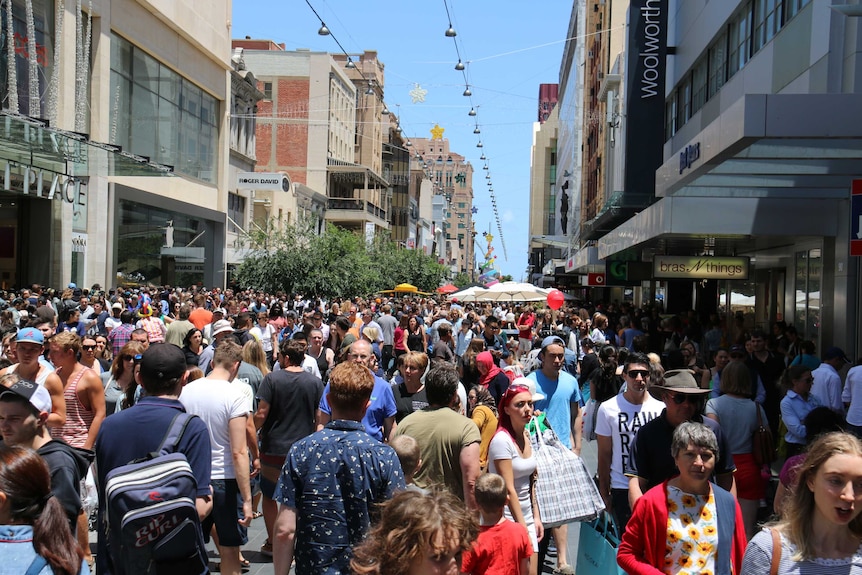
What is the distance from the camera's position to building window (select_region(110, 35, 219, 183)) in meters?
32.4

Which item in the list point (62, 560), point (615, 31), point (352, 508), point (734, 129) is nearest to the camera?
point (62, 560)

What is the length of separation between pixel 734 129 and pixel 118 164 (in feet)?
70.9

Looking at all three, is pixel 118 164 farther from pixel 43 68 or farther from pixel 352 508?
pixel 352 508

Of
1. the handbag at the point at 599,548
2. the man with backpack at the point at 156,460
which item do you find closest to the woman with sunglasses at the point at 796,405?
the handbag at the point at 599,548

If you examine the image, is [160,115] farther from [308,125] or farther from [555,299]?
[308,125]

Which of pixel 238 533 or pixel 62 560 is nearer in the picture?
pixel 62 560

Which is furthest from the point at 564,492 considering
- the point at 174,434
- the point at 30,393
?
the point at 30,393

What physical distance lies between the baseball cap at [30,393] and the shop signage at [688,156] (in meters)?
8.85

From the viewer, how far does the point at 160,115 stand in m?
35.8

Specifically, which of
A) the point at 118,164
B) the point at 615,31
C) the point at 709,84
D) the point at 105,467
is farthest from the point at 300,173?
the point at 105,467

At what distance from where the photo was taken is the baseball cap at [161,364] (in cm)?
499

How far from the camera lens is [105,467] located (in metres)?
4.84

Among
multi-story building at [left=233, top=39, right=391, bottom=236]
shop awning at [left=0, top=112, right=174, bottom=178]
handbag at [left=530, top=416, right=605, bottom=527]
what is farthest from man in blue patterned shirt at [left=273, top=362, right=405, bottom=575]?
multi-story building at [left=233, top=39, right=391, bottom=236]

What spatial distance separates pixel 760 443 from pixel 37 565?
17.5 ft
